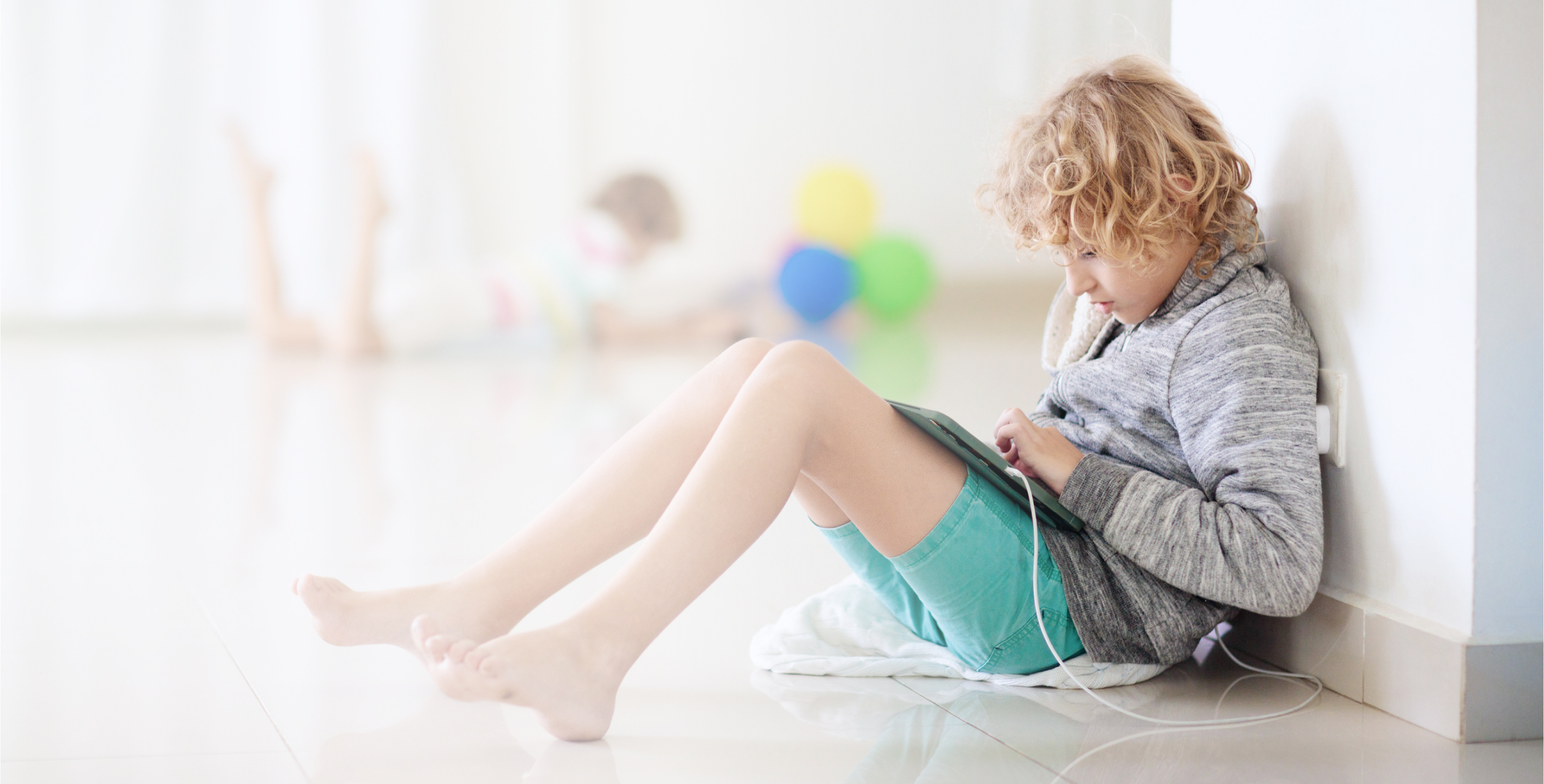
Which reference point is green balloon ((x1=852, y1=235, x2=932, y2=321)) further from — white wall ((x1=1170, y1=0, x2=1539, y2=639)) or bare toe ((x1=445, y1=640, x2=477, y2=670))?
bare toe ((x1=445, y1=640, x2=477, y2=670))

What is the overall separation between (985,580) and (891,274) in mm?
4298

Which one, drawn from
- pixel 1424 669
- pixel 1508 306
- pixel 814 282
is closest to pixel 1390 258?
pixel 1508 306

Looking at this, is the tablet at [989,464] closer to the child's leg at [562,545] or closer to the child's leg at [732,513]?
the child's leg at [732,513]

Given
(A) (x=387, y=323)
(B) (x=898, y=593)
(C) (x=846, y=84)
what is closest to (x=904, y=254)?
(C) (x=846, y=84)

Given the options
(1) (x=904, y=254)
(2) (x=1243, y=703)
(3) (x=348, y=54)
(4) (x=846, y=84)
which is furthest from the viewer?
(4) (x=846, y=84)

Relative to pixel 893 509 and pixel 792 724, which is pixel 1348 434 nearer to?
pixel 893 509

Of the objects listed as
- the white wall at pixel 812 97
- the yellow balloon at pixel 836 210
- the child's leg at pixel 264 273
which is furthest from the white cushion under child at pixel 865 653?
the yellow balloon at pixel 836 210

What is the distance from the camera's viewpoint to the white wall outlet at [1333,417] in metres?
1.02

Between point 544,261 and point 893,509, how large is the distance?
3.33 metres

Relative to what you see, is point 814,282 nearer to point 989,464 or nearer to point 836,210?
point 836,210

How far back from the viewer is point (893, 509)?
0.96 meters

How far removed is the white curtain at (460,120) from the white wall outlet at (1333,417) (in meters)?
4.00

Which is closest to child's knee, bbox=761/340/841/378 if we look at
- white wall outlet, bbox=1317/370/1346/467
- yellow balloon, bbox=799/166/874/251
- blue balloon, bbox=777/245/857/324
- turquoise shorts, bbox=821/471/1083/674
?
turquoise shorts, bbox=821/471/1083/674

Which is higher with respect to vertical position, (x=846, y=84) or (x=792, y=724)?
(x=846, y=84)
